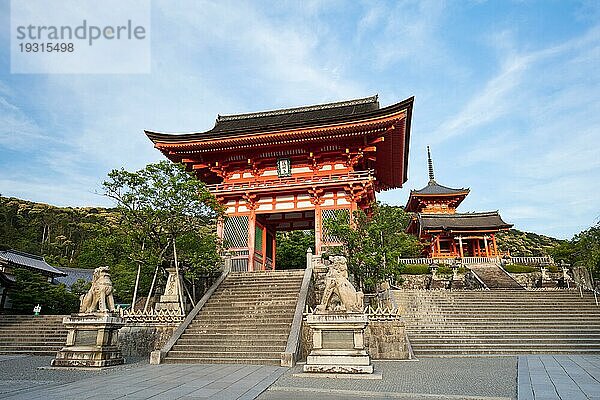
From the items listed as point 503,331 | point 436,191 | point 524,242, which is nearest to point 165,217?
point 503,331

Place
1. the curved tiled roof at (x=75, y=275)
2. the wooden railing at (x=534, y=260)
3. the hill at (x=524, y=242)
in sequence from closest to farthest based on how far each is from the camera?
the wooden railing at (x=534, y=260), the curved tiled roof at (x=75, y=275), the hill at (x=524, y=242)

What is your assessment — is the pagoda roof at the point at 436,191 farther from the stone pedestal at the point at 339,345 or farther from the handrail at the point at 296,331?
the stone pedestal at the point at 339,345

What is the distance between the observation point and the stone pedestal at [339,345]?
26.9ft

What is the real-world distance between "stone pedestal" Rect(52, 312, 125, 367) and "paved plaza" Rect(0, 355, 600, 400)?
53cm

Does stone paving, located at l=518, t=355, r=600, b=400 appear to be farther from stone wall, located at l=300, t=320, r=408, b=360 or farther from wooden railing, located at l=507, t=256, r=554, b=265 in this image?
wooden railing, located at l=507, t=256, r=554, b=265

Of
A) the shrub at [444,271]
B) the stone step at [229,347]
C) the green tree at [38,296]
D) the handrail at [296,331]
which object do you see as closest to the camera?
the handrail at [296,331]

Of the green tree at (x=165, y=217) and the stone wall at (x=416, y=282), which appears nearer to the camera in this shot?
the green tree at (x=165, y=217)

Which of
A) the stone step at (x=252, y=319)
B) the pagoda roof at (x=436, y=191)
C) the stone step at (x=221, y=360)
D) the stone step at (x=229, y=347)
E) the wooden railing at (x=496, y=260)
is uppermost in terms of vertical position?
the pagoda roof at (x=436, y=191)

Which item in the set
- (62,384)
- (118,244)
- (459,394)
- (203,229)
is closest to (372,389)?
(459,394)

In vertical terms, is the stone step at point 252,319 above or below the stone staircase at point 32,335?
above

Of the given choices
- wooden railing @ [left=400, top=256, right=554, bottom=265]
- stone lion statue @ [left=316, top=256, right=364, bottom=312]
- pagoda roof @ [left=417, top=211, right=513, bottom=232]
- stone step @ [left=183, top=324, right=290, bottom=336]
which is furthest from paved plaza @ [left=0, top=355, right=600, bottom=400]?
pagoda roof @ [left=417, top=211, right=513, bottom=232]

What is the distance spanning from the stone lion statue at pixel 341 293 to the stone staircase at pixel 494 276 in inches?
708

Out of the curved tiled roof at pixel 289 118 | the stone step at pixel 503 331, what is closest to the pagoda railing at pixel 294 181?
the curved tiled roof at pixel 289 118

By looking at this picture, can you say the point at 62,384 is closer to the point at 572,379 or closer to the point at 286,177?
the point at 572,379
